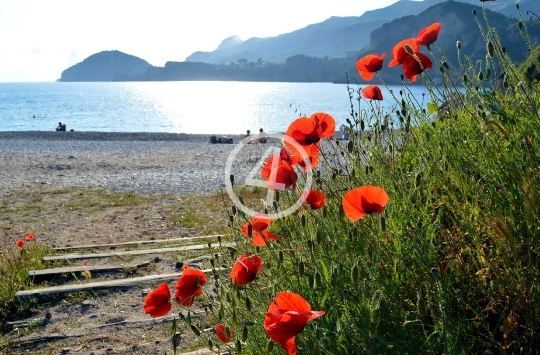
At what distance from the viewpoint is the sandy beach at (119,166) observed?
1320 centimetres

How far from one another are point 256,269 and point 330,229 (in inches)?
14.5

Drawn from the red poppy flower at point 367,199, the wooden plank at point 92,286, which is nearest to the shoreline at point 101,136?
the wooden plank at point 92,286

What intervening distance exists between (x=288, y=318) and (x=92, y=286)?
3.50 meters

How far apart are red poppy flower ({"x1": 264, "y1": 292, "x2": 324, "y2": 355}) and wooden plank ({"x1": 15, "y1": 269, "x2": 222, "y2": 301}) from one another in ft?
10.2

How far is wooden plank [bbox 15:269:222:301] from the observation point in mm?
4371

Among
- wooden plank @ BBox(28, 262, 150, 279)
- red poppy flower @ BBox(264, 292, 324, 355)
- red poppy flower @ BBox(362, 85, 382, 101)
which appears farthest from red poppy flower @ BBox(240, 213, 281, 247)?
wooden plank @ BBox(28, 262, 150, 279)

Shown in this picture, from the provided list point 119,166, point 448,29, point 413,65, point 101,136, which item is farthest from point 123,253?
Answer: point 448,29

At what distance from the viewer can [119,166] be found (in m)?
17.7

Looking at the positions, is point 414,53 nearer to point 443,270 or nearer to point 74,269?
point 443,270

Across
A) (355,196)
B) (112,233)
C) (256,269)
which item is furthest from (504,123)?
(112,233)

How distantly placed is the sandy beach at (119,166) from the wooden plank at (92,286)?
20.5ft

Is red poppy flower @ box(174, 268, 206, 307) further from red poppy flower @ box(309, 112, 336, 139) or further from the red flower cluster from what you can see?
the red flower cluster

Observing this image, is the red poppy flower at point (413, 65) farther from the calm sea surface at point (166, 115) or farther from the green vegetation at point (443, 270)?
the calm sea surface at point (166, 115)

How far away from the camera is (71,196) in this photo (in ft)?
36.7
